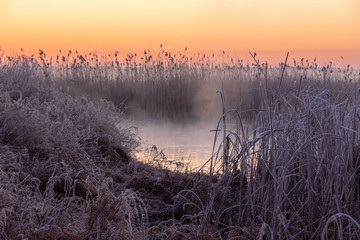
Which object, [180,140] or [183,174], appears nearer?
[183,174]

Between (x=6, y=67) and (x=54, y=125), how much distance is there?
2.77m

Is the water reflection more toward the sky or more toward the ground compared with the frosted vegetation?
more toward the ground

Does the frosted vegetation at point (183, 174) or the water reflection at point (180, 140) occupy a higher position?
the frosted vegetation at point (183, 174)

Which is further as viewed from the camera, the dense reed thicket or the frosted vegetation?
the dense reed thicket

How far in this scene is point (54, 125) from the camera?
5559mm

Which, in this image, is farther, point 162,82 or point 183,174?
point 162,82

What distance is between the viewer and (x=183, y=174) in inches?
217

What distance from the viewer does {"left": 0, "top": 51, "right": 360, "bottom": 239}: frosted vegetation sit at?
3.22 m

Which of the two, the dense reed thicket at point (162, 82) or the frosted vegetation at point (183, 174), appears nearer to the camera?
the frosted vegetation at point (183, 174)

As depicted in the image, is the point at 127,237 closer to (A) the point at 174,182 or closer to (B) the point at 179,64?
(A) the point at 174,182

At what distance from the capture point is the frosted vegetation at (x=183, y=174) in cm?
322

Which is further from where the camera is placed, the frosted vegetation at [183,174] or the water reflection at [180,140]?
the water reflection at [180,140]

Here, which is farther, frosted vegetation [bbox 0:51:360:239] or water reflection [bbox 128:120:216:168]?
water reflection [bbox 128:120:216:168]

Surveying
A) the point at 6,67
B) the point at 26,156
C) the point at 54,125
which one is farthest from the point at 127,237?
the point at 6,67
